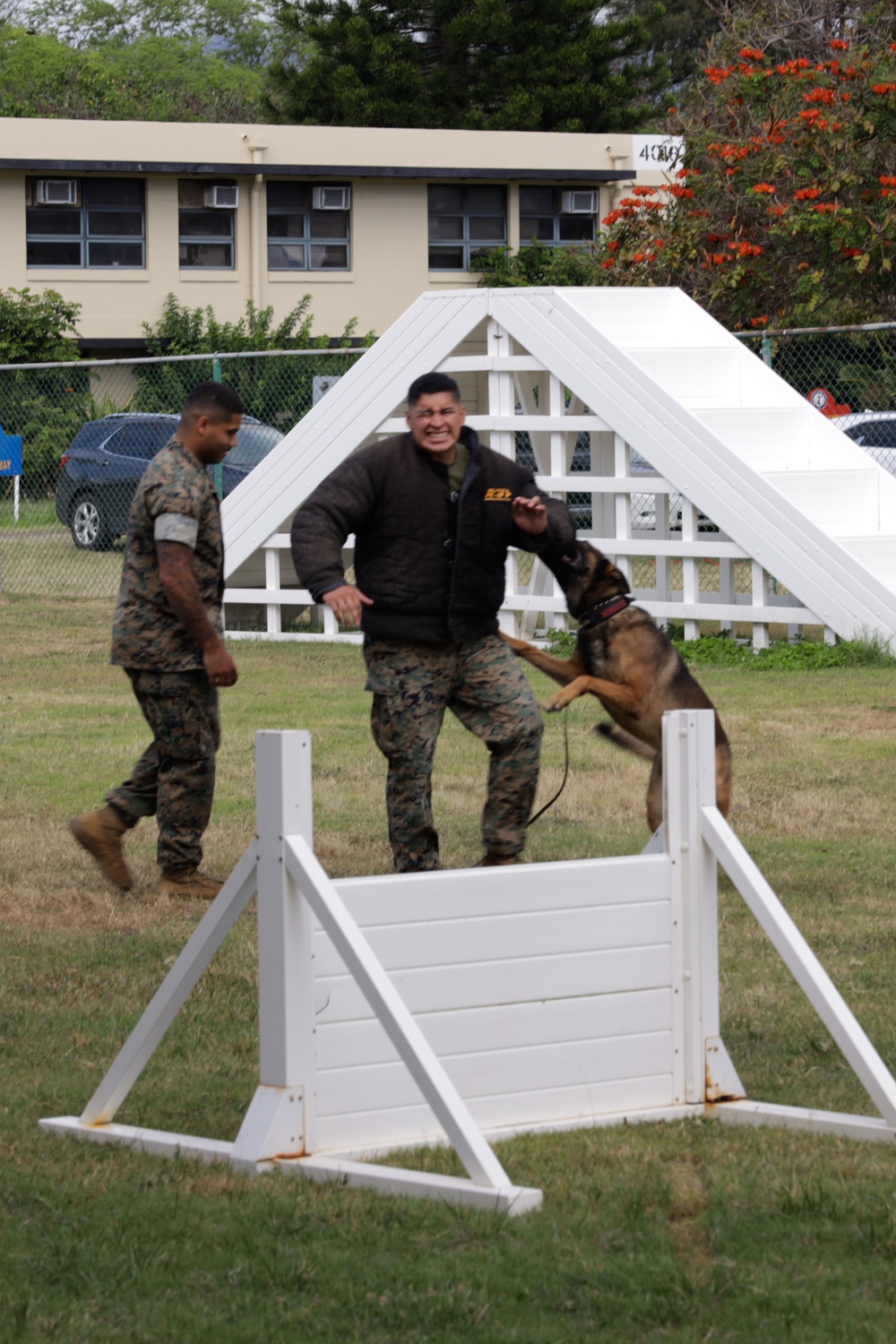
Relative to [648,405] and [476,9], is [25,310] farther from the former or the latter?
[648,405]

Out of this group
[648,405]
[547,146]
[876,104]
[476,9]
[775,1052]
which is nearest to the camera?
[775,1052]

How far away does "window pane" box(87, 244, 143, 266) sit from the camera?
35531 millimetres

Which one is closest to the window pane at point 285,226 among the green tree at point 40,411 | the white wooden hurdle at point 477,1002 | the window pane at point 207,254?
the window pane at point 207,254

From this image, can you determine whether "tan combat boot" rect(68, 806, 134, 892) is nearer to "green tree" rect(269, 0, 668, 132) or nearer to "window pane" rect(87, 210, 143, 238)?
"window pane" rect(87, 210, 143, 238)

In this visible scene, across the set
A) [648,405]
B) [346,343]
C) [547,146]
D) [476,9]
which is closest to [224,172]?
[346,343]

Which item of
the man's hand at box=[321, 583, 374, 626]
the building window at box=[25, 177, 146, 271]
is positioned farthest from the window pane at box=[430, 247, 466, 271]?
the man's hand at box=[321, 583, 374, 626]

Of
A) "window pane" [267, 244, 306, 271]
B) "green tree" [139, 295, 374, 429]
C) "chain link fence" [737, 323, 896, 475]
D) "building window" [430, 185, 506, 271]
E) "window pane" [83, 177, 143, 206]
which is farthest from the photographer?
"building window" [430, 185, 506, 271]

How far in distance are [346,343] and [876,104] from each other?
59.0ft

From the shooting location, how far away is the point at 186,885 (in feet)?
22.5

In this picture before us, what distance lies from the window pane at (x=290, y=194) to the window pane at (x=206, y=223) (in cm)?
103

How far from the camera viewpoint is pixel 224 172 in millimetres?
35312

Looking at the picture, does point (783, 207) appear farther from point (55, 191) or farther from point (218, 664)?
point (55, 191)

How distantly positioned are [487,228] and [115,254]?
7.93 m

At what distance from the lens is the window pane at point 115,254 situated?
35531mm
